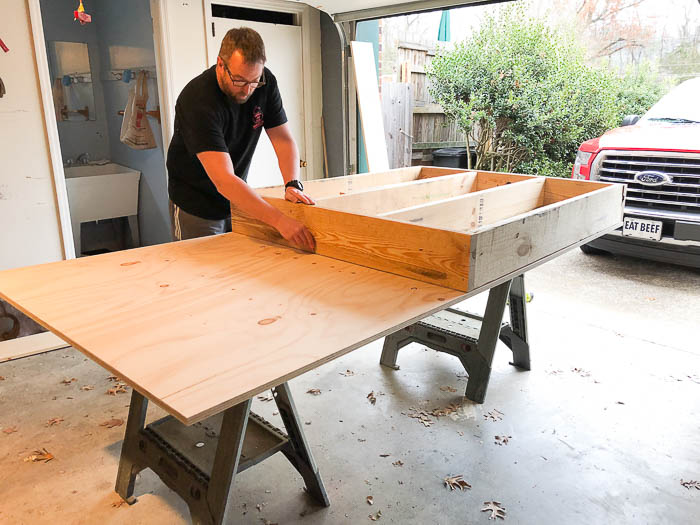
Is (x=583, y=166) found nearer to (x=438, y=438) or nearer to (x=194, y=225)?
(x=438, y=438)

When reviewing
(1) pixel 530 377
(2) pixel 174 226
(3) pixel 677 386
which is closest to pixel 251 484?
(2) pixel 174 226

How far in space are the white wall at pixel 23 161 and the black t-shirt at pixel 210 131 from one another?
172 cm

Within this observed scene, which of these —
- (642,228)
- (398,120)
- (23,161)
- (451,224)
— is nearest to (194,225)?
(451,224)

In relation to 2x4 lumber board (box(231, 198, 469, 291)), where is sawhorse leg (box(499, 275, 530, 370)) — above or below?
below

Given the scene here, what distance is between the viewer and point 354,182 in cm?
274

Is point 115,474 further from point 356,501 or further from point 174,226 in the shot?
point 174,226

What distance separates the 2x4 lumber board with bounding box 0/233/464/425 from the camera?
3.60 feet

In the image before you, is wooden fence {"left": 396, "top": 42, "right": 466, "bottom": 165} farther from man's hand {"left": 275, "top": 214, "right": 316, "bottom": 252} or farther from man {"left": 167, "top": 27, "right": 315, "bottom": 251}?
man's hand {"left": 275, "top": 214, "right": 316, "bottom": 252}

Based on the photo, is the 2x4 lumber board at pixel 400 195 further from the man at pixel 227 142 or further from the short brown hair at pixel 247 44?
the short brown hair at pixel 247 44

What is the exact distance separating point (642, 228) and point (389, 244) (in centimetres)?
318

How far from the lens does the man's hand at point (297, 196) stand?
1.98 meters

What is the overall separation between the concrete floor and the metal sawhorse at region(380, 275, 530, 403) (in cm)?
10

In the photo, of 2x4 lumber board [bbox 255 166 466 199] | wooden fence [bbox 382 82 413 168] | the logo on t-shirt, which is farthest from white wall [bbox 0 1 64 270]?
wooden fence [bbox 382 82 413 168]

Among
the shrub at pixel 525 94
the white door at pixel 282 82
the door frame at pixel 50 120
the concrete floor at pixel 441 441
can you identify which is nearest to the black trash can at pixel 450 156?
the shrub at pixel 525 94
